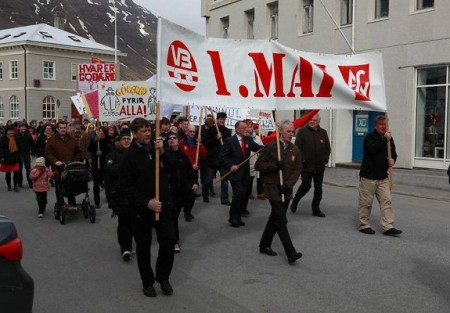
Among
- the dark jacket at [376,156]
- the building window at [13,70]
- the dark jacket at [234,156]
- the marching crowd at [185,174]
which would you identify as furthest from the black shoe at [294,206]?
the building window at [13,70]

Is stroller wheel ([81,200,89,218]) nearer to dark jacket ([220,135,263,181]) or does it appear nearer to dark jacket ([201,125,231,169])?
dark jacket ([220,135,263,181])

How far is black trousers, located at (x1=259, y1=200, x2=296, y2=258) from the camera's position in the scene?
6883 millimetres

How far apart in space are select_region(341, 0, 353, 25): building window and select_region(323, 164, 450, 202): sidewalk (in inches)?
238

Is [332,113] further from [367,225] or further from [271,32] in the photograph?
[367,225]

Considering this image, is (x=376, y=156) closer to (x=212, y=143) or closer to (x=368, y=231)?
(x=368, y=231)

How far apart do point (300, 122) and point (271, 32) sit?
1666 cm

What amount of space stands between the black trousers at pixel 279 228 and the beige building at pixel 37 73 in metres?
50.2

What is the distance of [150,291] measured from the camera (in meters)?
5.75

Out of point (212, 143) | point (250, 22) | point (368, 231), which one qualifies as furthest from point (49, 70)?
point (368, 231)

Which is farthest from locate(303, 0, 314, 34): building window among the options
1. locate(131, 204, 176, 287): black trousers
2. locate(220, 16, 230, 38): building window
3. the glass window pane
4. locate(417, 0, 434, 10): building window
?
locate(131, 204, 176, 287): black trousers

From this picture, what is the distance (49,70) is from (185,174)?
2093 inches

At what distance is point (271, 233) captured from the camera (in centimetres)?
738

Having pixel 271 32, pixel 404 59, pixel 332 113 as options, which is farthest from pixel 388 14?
pixel 271 32

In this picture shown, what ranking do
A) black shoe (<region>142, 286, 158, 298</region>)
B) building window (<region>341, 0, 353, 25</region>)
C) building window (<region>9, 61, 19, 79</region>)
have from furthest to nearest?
building window (<region>9, 61, 19, 79</region>)
building window (<region>341, 0, 353, 25</region>)
black shoe (<region>142, 286, 158, 298</region>)
